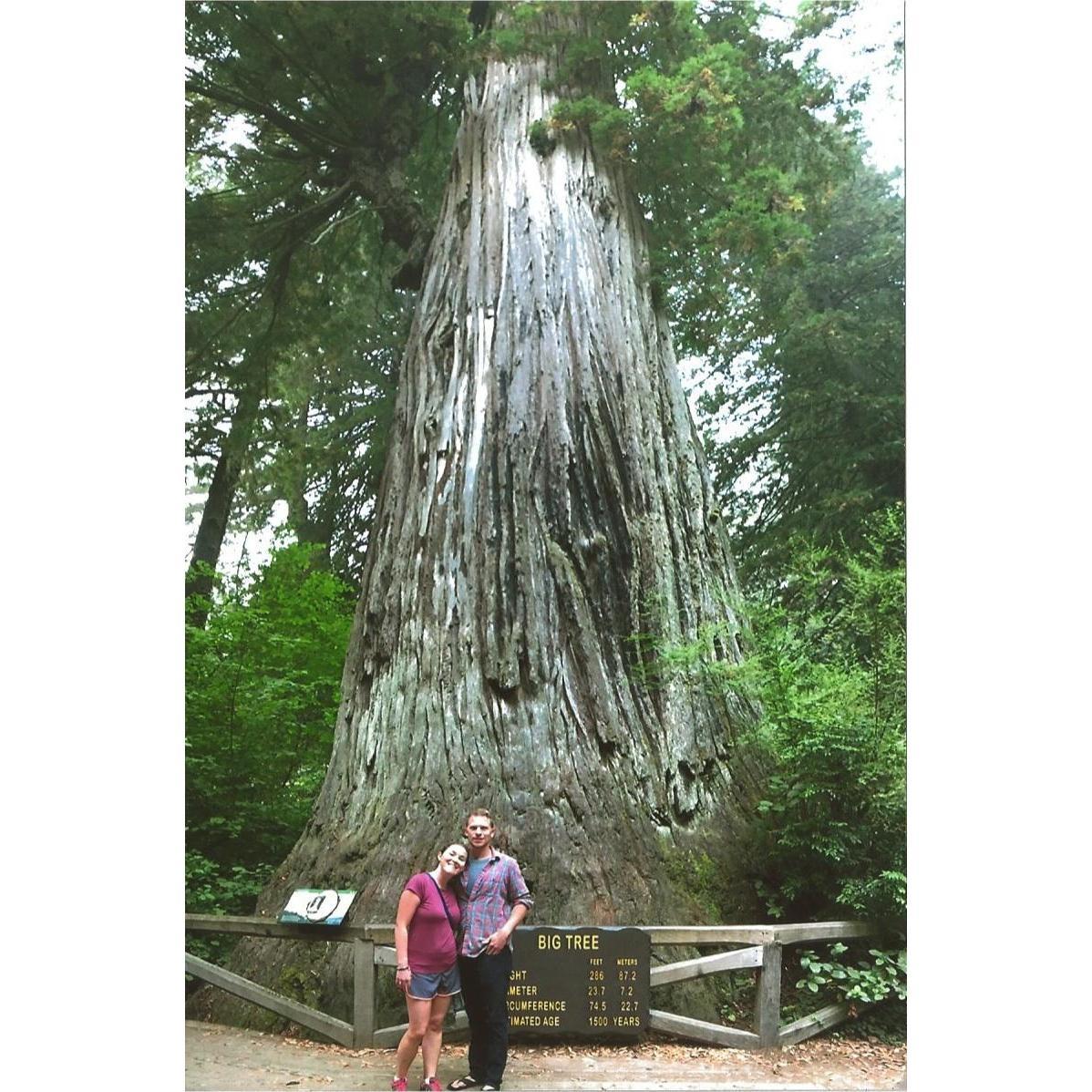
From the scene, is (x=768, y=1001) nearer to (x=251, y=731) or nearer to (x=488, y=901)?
(x=488, y=901)

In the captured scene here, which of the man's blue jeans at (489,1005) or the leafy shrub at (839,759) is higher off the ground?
the leafy shrub at (839,759)

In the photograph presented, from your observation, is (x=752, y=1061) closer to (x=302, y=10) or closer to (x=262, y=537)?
(x=262, y=537)

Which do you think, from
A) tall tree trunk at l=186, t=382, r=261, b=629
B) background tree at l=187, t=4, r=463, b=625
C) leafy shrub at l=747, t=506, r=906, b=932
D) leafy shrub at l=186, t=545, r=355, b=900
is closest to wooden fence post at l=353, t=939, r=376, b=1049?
leafy shrub at l=186, t=545, r=355, b=900

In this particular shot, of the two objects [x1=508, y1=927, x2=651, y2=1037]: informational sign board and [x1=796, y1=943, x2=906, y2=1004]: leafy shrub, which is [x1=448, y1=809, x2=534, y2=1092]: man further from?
[x1=796, y1=943, x2=906, y2=1004]: leafy shrub

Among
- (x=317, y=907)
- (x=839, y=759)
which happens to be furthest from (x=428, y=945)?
(x=839, y=759)

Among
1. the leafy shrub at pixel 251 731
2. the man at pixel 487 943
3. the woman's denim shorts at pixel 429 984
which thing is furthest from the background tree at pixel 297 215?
the woman's denim shorts at pixel 429 984

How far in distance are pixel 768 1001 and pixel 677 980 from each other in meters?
0.47

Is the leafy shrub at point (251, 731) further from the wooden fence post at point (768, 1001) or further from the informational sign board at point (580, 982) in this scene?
the wooden fence post at point (768, 1001)

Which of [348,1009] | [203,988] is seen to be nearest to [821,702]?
[348,1009]

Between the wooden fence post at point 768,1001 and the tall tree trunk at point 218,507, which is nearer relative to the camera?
the wooden fence post at point 768,1001

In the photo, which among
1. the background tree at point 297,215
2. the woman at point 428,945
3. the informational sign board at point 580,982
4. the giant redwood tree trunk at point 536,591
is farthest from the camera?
the background tree at point 297,215

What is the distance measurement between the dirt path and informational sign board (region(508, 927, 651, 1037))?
14 cm

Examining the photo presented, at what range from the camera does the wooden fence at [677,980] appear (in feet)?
15.6

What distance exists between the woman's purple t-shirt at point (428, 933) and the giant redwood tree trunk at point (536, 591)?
91 cm
